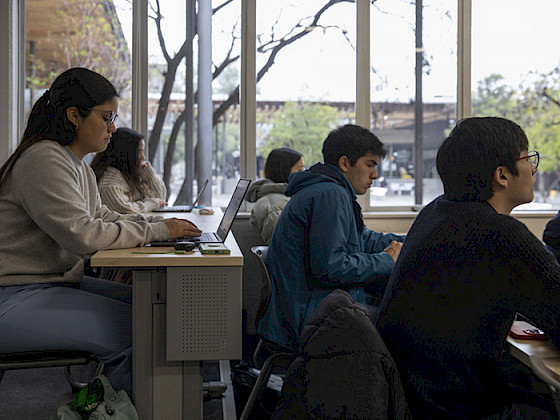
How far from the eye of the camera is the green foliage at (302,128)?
505 centimetres

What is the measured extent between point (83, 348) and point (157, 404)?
0.34 meters

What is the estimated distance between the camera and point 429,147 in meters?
5.23

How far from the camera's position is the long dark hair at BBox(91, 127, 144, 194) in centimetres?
399

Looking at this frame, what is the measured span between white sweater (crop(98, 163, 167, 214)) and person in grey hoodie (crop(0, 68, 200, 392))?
1379 mm

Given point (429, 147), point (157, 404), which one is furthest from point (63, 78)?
point (429, 147)

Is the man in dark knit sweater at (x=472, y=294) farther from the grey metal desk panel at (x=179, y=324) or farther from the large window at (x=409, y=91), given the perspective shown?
the large window at (x=409, y=91)

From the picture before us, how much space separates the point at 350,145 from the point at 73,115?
3.54 ft

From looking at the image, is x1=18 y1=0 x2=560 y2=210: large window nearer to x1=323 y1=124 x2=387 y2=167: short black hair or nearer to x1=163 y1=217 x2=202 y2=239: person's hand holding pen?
x1=323 y1=124 x2=387 y2=167: short black hair

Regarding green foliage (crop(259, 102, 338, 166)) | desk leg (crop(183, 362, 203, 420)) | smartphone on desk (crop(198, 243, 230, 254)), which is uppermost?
green foliage (crop(259, 102, 338, 166))

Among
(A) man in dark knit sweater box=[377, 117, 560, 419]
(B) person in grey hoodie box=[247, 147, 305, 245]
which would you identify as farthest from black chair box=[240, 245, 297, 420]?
(B) person in grey hoodie box=[247, 147, 305, 245]

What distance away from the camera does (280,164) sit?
4.01 meters

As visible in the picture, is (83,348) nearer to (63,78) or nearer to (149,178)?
(63,78)

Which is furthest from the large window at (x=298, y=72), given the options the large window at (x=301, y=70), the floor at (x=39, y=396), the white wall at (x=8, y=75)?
the floor at (x=39, y=396)

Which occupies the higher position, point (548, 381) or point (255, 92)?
point (255, 92)
